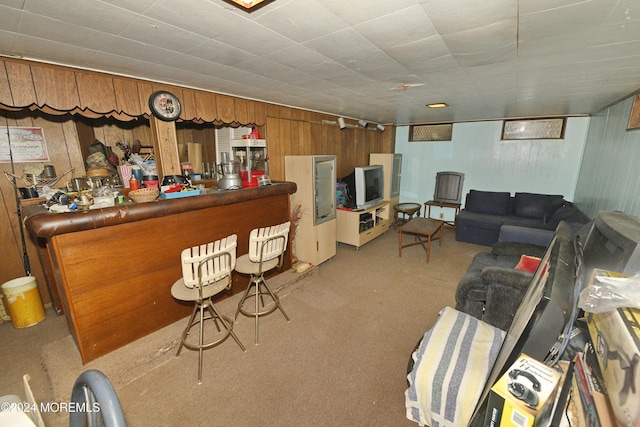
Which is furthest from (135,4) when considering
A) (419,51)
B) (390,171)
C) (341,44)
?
(390,171)

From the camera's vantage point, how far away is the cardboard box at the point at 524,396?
692 mm

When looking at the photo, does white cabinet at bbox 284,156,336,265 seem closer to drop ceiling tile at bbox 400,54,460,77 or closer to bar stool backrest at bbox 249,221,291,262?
bar stool backrest at bbox 249,221,291,262

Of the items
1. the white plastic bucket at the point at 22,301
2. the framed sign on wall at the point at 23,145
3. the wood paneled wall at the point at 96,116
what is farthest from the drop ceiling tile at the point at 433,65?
the white plastic bucket at the point at 22,301

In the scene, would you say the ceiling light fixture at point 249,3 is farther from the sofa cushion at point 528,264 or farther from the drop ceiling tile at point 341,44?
the sofa cushion at point 528,264

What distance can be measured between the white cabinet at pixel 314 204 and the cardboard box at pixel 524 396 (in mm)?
2880

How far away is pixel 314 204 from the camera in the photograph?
3.52m

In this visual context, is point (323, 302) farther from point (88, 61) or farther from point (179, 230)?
point (88, 61)

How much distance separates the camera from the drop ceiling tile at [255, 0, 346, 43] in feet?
4.00

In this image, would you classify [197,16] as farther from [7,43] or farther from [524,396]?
[524,396]

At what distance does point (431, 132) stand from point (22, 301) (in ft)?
21.8

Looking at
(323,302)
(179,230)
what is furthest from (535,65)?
(179,230)

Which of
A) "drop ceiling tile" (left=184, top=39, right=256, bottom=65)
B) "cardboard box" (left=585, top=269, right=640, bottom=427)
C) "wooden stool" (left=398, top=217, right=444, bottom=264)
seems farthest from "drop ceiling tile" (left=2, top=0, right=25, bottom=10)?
"wooden stool" (left=398, top=217, right=444, bottom=264)

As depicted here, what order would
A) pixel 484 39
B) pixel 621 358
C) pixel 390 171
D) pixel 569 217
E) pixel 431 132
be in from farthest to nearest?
1. pixel 431 132
2. pixel 390 171
3. pixel 569 217
4. pixel 484 39
5. pixel 621 358

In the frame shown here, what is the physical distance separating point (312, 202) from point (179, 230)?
1.67m
